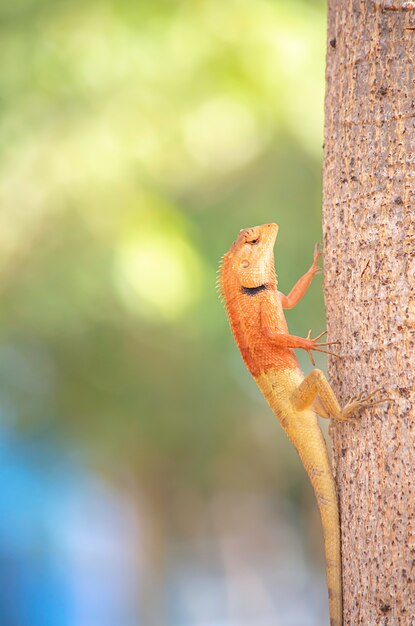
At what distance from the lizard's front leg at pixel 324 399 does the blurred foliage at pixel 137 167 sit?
13.4ft

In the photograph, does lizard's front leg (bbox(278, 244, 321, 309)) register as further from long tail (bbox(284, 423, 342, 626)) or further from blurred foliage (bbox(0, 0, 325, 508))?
blurred foliage (bbox(0, 0, 325, 508))

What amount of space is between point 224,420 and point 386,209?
8.82m

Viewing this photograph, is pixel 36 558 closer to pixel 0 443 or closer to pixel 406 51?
pixel 0 443

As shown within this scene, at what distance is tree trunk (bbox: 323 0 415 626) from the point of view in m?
2.55

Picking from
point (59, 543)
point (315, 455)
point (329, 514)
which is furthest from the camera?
point (59, 543)

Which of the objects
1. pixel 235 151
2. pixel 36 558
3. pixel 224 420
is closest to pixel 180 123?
pixel 235 151

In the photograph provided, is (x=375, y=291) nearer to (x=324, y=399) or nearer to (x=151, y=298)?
(x=324, y=399)

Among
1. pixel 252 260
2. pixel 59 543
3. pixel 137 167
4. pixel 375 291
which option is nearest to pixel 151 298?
pixel 137 167

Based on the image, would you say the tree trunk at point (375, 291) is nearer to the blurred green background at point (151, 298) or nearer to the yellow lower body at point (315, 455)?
the yellow lower body at point (315, 455)

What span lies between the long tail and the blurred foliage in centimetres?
418

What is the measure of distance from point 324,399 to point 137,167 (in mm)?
5848

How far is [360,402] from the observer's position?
8.69ft

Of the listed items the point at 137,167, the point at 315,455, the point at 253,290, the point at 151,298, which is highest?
the point at 137,167

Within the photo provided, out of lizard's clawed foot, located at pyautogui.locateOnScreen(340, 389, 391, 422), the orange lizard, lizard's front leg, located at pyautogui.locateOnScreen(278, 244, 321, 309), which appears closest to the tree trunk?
lizard's clawed foot, located at pyautogui.locateOnScreen(340, 389, 391, 422)
